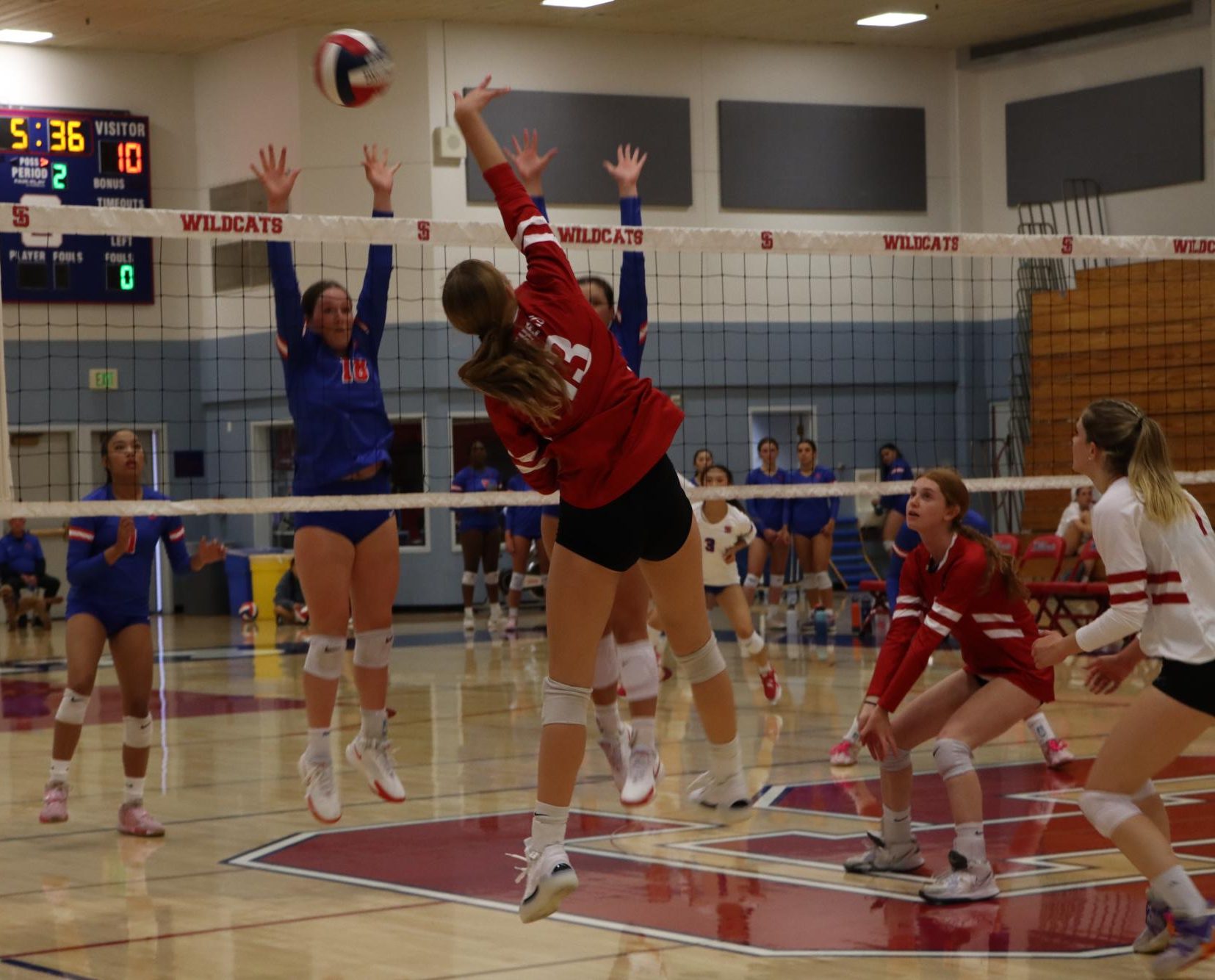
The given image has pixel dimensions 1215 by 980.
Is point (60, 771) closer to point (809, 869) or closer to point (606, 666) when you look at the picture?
point (606, 666)

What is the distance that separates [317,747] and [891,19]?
1535 cm

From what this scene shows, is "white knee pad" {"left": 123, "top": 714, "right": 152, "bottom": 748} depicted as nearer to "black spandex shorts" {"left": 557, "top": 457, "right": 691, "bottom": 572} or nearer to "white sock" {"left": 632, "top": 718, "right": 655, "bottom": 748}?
"white sock" {"left": 632, "top": 718, "right": 655, "bottom": 748}

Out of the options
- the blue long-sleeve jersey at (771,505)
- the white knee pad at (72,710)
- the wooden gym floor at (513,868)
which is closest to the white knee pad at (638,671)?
the wooden gym floor at (513,868)

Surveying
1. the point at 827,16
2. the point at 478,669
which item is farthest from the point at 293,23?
the point at 478,669

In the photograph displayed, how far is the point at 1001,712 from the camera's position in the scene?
561cm

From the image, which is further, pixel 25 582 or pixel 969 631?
pixel 25 582

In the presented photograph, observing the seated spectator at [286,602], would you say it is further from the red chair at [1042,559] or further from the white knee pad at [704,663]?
Answer: the white knee pad at [704,663]

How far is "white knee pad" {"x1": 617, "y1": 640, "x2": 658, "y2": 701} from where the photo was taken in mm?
5934

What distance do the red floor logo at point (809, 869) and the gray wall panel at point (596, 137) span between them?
12.3 metres

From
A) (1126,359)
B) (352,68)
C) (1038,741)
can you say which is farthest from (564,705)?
(1126,359)

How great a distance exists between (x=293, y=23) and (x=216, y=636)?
6.65 meters

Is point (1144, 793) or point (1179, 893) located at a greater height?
point (1144, 793)

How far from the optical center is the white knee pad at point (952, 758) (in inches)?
216

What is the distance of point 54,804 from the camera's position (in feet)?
23.9
